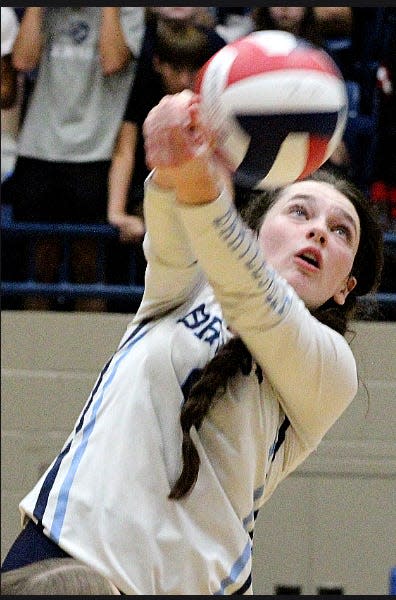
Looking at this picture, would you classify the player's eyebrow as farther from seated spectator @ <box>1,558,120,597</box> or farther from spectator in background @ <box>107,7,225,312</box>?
spectator in background @ <box>107,7,225,312</box>

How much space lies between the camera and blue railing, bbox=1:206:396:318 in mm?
3848

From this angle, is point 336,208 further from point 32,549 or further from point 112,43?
point 112,43

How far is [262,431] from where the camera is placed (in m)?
1.64

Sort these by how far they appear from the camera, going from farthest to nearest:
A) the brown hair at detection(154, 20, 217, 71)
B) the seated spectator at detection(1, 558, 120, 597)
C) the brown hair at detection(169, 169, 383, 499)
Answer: the brown hair at detection(154, 20, 217, 71) < the brown hair at detection(169, 169, 383, 499) < the seated spectator at detection(1, 558, 120, 597)

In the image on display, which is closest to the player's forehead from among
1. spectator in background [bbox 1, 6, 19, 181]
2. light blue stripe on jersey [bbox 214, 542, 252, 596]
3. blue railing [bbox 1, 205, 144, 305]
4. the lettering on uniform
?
the lettering on uniform

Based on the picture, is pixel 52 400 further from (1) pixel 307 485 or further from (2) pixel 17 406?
(1) pixel 307 485

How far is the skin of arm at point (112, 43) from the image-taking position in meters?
3.78

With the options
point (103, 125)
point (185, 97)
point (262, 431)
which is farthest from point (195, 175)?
point (103, 125)

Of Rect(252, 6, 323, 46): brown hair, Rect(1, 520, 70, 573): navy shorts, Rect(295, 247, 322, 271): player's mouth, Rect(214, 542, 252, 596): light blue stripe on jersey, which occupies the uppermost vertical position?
Rect(295, 247, 322, 271): player's mouth

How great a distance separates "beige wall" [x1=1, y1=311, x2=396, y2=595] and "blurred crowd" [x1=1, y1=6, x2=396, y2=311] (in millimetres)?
133

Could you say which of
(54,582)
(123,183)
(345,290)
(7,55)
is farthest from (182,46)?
(54,582)

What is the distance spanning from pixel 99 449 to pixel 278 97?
1.79ft

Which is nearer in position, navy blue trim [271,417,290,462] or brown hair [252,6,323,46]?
navy blue trim [271,417,290,462]

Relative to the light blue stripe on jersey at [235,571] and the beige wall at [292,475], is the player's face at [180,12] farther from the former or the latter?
the light blue stripe on jersey at [235,571]
